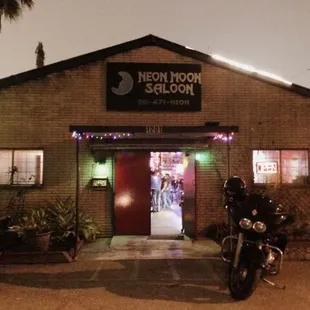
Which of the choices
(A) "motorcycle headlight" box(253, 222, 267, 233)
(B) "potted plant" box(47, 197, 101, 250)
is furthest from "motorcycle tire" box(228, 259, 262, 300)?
(B) "potted plant" box(47, 197, 101, 250)

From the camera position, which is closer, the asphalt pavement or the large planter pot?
the asphalt pavement

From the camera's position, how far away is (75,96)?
1173 centimetres

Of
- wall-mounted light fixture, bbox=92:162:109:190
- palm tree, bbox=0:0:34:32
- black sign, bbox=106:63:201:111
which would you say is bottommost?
wall-mounted light fixture, bbox=92:162:109:190

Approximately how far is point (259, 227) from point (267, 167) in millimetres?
6291

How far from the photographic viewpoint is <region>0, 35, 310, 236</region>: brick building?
456 inches

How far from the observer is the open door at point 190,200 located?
11734mm

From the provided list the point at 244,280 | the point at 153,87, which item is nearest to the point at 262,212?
the point at 244,280

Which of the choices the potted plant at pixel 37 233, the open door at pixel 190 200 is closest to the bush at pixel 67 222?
the potted plant at pixel 37 233

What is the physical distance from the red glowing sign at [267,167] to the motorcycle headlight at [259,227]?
6165 millimetres

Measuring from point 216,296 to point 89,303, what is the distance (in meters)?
1.93

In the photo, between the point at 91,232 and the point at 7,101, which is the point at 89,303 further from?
the point at 7,101

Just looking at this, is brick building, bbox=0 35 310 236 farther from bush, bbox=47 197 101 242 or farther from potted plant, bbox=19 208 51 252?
potted plant, bbox=19 208 51 252

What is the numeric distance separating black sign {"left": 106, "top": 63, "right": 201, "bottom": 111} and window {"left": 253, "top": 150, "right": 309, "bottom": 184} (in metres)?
2.42

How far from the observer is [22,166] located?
1170 centimetres
